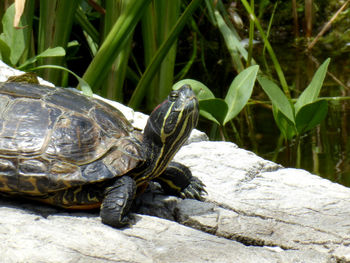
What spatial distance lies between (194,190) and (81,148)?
0.51 meters

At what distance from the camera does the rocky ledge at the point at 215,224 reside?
185cm

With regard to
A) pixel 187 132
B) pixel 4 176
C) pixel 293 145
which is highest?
pixel 187 132

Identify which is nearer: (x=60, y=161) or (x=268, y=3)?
(x=60, y=161)

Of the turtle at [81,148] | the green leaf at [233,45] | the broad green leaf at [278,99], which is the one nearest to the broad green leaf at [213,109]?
the broad green leaf at [278,99]

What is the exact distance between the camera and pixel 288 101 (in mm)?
3135

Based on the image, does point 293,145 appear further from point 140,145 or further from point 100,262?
point 100,262

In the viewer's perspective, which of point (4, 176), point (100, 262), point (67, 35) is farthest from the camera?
point (67, 35)

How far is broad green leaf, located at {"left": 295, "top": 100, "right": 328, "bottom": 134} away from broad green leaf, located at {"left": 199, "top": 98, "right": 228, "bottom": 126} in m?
0.37

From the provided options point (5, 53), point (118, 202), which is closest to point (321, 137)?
point (5, 53)

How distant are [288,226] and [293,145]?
1.43 m

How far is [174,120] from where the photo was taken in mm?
2168

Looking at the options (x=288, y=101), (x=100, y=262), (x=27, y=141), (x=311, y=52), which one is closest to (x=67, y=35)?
(x=288, y=101)

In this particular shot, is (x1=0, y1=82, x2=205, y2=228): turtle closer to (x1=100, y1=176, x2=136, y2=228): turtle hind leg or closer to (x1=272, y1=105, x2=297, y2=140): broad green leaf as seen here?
(x1=100, y1=176, x2=136, y2=228): turtle hind leg

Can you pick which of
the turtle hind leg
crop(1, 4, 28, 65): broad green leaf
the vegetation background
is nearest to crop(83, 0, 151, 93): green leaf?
the vegetation background
